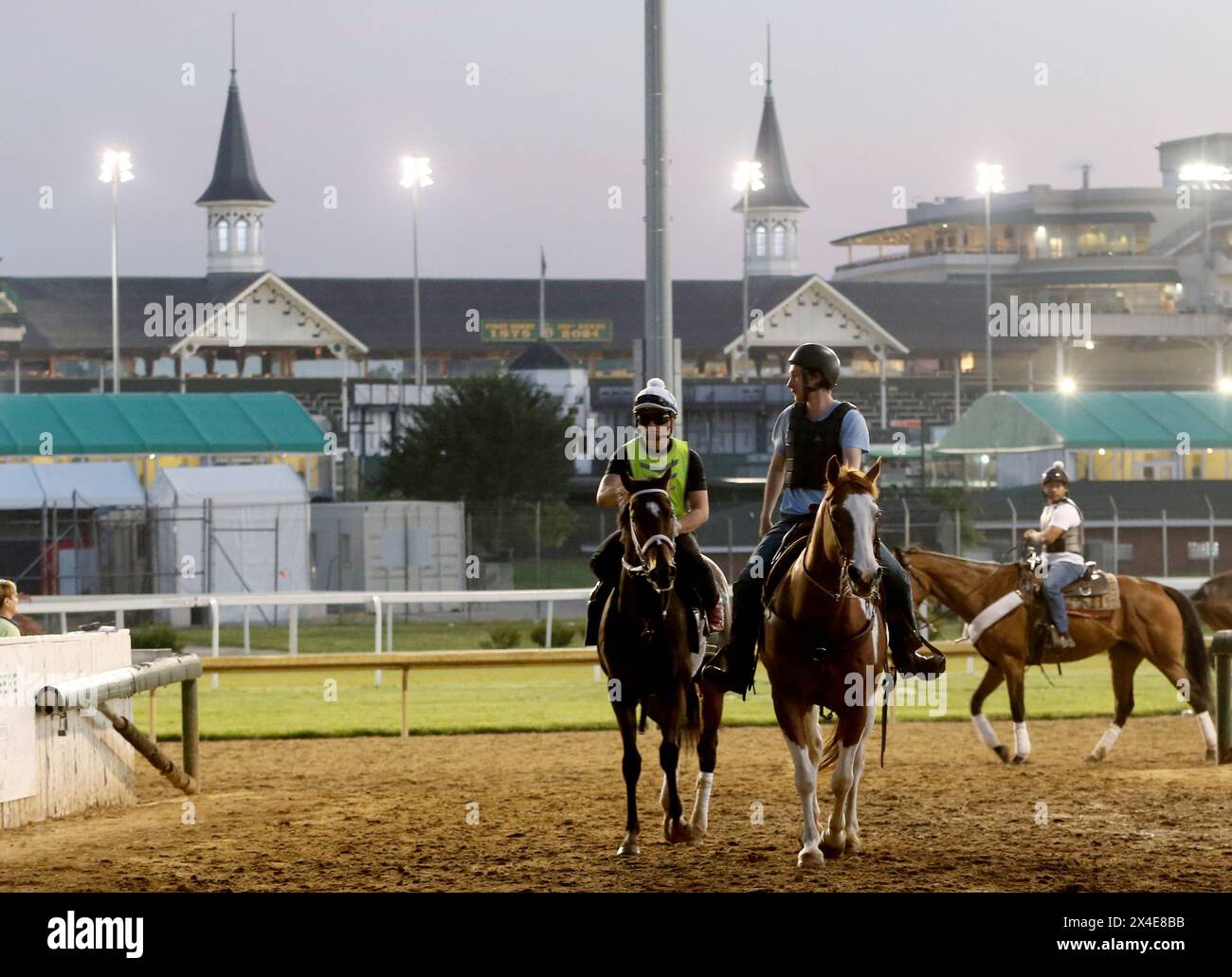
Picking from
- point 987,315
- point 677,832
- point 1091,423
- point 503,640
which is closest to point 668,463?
point 677,832

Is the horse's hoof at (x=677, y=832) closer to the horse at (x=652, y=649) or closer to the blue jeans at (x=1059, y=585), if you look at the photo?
the horse at (x=652, y=649)

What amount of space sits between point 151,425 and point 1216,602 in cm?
3059

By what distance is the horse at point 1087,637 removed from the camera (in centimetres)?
1661

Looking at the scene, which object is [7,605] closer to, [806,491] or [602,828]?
[602,828]

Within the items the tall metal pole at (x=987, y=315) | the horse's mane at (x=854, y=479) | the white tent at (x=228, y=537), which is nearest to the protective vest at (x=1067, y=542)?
the horse's mane at (x=854, y=479)

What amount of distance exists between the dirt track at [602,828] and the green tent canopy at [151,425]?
90.7ft

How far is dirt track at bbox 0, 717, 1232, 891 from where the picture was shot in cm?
966

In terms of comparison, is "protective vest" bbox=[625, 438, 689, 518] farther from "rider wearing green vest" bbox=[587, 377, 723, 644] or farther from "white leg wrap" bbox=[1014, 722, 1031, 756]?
"white leg wrap" bbox=[1014, 722, 1031, 756]

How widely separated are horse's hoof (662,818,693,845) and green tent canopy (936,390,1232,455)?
43.5 m

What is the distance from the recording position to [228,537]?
116 feet

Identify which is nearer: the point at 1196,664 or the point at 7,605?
the point at 7,605

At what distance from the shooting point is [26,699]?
12.4 meters

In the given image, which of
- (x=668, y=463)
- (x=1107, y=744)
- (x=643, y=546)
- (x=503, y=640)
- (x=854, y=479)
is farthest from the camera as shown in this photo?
(x=503, y=640)
